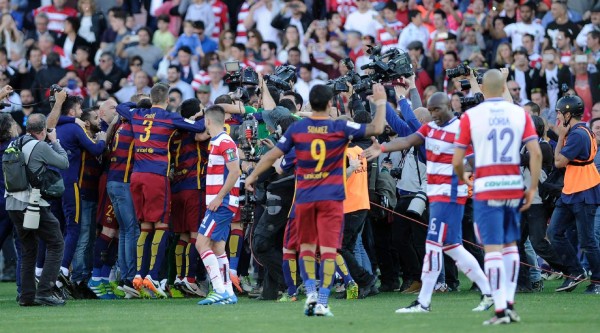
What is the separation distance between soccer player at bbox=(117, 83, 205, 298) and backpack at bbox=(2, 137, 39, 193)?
1.70m

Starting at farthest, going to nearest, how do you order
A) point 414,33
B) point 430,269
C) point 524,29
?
point 414,33, point 524,29, point 430,269

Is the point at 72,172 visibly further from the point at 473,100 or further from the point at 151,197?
the point at 473,100

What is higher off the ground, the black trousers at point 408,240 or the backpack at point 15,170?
the backpack at point 15,170

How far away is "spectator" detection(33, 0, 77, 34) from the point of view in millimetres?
25562

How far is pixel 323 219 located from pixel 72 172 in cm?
509

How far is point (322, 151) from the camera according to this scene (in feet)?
37.7

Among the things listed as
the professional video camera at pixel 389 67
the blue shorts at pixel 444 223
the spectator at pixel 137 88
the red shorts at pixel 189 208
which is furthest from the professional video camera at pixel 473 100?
the spectator at pixel 137 88

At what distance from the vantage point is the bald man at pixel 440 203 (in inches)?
463

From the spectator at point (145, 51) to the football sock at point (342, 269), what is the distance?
35.3 ft

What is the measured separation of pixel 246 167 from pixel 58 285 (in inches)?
110

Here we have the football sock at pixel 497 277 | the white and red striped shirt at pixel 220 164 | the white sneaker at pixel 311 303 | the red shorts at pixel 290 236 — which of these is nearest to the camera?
the football sock at pixel 497 277

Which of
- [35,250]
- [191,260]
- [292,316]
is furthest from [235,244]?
[292,316]

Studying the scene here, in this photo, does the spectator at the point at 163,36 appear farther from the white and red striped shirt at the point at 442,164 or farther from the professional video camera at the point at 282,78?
the white and red striped shirt at the point at 442,164

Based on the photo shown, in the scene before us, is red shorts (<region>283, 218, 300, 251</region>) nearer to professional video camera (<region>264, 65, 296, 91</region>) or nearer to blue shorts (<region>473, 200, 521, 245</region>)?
professional video camera (<region>264, 65, 296, 91</region>)
